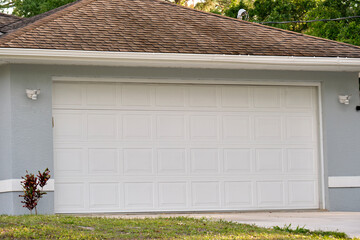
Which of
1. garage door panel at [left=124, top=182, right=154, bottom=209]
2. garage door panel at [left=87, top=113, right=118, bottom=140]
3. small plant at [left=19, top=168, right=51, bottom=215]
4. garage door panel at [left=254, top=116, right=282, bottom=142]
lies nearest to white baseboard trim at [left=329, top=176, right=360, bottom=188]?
garage door panel at [left=254, top=116, right=282, bottom=142]

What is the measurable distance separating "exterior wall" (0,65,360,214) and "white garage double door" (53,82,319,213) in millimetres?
246

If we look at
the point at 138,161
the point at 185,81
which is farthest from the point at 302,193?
the point at 138,161

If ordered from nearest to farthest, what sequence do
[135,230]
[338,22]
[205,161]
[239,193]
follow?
[135,230], [205,161], [239,193], [338,22]

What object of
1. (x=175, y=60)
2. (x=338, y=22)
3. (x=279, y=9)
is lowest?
(x=175, y=60)

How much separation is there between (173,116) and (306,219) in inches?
127

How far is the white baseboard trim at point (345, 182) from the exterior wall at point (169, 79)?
0.08 meters

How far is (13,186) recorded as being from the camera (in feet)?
39.0

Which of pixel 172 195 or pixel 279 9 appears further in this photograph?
pixel 279 9

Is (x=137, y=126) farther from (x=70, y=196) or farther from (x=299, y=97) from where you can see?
(x=299, y=97)

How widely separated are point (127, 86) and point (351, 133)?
14.9 feet

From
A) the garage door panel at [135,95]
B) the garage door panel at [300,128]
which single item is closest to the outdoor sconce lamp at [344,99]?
the garage door panel at [300,128]

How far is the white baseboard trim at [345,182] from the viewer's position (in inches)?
531

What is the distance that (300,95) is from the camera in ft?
45.0

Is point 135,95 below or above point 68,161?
above
